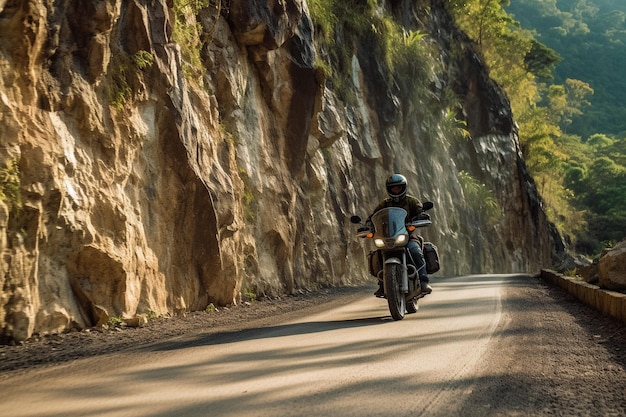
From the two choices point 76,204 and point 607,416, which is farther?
point 76,204

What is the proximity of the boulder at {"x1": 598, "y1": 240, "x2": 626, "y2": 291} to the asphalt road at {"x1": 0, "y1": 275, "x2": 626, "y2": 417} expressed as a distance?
9.11ft

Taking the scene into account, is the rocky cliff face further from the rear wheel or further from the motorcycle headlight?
the motorcycle headlight

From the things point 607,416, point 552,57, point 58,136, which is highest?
point 552,57

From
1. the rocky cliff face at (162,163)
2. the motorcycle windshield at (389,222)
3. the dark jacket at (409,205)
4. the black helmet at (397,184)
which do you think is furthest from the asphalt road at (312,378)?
the black helmet at (397,184)

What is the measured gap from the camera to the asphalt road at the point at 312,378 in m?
4.16

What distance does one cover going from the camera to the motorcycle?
29.6ft

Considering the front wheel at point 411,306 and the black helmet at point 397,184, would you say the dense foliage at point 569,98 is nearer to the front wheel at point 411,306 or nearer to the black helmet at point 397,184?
the front wheel at point 411,306

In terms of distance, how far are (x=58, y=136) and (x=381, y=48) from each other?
915 inches

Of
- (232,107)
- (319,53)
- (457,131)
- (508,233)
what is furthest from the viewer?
(508,233)

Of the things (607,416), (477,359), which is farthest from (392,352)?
(607,416)

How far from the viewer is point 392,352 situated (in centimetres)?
624

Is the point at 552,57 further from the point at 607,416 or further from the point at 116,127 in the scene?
the point at 607,416

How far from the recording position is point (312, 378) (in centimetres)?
502

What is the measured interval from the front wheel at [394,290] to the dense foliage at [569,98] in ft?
46.8
